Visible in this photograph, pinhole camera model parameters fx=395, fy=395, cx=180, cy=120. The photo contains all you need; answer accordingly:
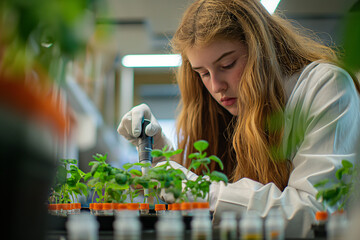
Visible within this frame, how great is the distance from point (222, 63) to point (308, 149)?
0.44 metres

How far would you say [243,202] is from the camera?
1108 millimetres

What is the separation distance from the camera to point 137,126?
58.6 inches

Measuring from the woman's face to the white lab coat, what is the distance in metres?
0.22

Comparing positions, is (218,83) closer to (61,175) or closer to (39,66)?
(61,175)

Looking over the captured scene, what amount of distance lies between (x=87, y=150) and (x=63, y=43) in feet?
15.6

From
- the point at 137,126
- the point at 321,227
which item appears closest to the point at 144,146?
the point at 137,126

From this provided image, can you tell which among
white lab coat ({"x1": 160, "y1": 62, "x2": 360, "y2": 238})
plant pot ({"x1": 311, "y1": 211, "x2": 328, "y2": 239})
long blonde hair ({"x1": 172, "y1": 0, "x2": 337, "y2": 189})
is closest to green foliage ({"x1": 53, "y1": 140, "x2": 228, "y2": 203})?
white lab coat ({"x1": 160, "y1": 62, "x2": 360, "y2": 238})

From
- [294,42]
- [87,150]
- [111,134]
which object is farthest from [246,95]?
[111,134]

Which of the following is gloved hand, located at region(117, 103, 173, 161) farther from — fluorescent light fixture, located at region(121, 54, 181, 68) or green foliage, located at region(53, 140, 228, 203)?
fluorescent light fixture, located at region(121, 54, 181, 68)

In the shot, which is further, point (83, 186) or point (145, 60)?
point (145, 60)

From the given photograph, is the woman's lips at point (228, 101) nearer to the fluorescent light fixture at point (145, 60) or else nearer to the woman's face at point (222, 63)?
the woman's face at point (222, 63)

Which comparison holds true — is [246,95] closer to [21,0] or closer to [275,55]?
[275,55]

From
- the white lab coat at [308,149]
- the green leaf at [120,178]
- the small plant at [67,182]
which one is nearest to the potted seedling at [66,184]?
the small plant at [67,182]

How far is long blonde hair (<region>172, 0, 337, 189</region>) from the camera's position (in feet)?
4.51
